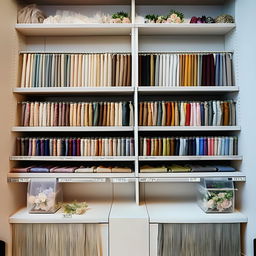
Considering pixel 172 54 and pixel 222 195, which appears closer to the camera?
pixel 222 195

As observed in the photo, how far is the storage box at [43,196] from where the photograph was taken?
1885mm

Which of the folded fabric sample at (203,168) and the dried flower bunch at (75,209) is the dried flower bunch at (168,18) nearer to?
the folded fabric sample at (203,168)

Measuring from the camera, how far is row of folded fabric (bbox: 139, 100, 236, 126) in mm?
1963

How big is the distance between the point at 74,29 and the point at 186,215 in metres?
1.77

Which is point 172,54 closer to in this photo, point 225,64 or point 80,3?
point 225,64

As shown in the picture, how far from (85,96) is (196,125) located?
1023mm

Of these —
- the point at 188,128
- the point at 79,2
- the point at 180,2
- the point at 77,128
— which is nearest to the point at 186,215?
the point at 188,128

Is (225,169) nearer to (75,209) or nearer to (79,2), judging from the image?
(75,209)

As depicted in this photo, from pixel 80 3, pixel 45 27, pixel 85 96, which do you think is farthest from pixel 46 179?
pixel 80 3

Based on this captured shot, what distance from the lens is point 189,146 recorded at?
196cm

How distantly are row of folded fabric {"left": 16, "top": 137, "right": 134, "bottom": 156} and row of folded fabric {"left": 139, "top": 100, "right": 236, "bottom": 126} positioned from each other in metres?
0.24

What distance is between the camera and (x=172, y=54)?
6.58 ft

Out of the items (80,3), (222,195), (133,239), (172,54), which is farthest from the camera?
(80,3)

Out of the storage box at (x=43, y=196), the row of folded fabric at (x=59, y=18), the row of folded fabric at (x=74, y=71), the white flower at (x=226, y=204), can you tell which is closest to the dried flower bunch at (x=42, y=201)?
the storage box at (x=43, y=196)
